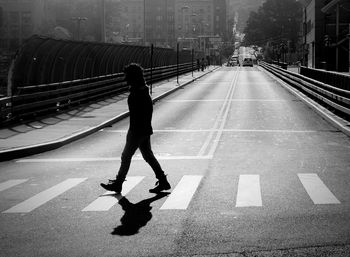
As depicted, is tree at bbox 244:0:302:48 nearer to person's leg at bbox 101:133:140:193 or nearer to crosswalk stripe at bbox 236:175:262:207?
crosswalk stripe at bbox 236:175:262:207

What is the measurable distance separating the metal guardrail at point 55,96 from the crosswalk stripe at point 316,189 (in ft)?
36.1

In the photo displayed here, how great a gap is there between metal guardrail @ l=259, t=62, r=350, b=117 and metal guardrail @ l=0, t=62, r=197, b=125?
860cm

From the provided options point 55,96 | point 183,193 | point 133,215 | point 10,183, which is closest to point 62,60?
point 55,96

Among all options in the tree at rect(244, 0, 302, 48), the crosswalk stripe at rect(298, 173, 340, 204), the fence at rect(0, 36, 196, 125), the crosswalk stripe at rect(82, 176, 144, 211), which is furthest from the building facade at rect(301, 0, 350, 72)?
the tree at rect(244, 0, 302, 48)

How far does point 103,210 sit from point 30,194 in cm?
185

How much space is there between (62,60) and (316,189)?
18.2 meters

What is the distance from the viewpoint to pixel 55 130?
1875cm

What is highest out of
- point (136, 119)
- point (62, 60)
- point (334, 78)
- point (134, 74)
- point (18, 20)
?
point (18, 20)

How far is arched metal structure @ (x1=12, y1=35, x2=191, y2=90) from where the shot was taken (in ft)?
73.6

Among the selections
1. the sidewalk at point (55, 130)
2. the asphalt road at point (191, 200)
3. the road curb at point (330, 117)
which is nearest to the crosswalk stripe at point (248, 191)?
the asphalt road at point (191, 200)

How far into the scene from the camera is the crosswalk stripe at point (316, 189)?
9.25 m

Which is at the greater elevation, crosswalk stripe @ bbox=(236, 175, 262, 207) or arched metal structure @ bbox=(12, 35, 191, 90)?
arched metal structure @ bbox=(12, 35, 191, 90)

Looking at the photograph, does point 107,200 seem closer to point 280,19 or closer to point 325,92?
point 325,92

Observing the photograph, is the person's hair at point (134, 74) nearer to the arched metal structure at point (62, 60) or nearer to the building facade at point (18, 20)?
the arched metal structure at point (62, 60)
